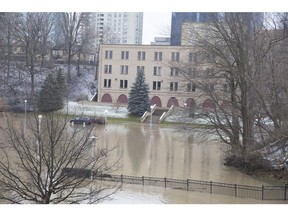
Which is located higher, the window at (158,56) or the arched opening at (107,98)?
the window at (158,56)

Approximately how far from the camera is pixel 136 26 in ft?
176

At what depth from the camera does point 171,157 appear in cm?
1862

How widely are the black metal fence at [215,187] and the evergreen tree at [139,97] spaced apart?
2252cm

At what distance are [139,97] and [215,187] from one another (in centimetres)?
2418

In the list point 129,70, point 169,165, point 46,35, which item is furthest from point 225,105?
point 46,35

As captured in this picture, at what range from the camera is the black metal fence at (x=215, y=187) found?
12.3m

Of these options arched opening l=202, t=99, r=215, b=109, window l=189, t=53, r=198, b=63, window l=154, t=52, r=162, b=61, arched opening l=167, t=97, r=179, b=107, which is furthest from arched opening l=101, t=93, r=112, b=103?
arched opening l=202, t=99, r=215, b=109

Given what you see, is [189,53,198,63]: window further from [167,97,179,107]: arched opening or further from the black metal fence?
[167,97,179,107]: arched opening

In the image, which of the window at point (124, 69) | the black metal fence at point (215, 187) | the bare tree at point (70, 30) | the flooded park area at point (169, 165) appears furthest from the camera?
the bare tree at point (70, 30)

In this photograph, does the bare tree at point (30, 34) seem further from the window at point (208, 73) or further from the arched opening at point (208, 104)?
the window at point (208, 73)

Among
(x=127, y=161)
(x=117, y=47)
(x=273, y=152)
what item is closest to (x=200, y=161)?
(x=127, y=161)

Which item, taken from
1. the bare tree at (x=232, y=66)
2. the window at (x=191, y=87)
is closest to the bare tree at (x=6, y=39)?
the window at (x=191, y=87)

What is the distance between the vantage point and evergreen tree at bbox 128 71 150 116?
1423 inches

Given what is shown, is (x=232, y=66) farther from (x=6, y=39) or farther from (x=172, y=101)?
(x=6, y=39)
